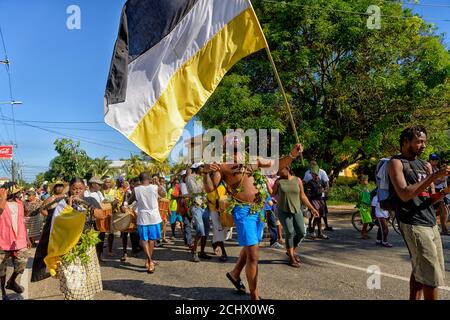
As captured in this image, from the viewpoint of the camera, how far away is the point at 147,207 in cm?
702

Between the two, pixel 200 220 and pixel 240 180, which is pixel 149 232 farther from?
pixel 240 180

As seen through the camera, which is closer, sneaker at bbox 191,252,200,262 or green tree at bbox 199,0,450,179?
sneaker at bbox 191,252,200,262

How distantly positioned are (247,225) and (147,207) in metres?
2.74

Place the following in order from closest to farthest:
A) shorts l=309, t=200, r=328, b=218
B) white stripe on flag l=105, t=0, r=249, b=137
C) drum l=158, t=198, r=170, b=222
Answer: white stripe on flag l=105, t=0, r=249, b=137, drum l=158, t=198, r=170, b=222, shorts l=309, t=200, r=328, b=218

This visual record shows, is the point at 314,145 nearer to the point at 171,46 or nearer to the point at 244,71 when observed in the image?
the point at 244,71

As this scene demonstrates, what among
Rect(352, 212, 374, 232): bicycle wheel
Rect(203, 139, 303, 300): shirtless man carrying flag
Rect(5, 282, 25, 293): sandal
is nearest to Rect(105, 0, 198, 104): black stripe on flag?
Rect(203, 139, 303, 300): shirtless man carrying flag

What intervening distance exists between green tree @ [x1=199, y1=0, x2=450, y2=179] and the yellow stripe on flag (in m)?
11.0

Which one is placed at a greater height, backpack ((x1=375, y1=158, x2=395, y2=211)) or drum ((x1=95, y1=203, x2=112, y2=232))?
backpack ((x1=375, y1=158, x2=395, y2=211))

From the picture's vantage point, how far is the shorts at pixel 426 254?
357 cm

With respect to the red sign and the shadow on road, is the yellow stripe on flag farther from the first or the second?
the red sign

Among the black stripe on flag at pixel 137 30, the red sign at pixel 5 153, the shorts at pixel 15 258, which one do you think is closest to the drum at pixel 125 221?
the shorts at pixel 15 258

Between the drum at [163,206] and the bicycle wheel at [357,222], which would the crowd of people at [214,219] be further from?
the bicycle wheel at [357,222]

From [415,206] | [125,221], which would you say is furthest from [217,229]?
[415,206]

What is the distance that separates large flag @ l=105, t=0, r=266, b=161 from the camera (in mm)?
4762
